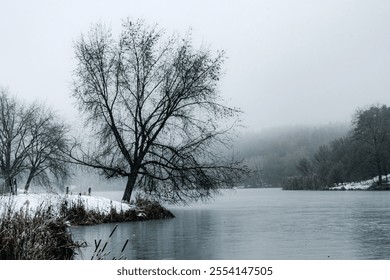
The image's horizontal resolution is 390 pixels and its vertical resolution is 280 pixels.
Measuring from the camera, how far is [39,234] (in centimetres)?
728

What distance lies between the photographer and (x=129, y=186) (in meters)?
21.8

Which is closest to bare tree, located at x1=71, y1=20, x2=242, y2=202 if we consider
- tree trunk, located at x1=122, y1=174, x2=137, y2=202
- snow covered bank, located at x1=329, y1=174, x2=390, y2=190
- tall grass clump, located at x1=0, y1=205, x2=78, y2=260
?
tree trunk, located at x1=122, y1=174, x2=137, y2=202

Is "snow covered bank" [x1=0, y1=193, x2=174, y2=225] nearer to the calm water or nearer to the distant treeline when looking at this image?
the calm water

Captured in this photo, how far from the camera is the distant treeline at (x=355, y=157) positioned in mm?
46000

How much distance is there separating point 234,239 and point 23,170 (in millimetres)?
27176

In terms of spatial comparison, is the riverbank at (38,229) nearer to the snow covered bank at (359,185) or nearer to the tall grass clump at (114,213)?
the tall grass clump at (114,213)

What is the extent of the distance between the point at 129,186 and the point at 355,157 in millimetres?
40555

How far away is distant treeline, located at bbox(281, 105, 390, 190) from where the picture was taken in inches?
1811

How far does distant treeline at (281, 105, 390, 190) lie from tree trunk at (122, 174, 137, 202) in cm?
2317

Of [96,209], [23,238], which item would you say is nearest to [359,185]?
[96,209]

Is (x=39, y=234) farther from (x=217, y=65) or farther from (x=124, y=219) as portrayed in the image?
(x=217, y=65)

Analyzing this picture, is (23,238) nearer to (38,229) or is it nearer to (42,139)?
(38,229)
